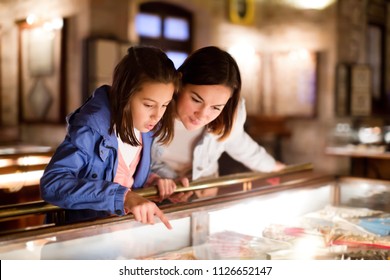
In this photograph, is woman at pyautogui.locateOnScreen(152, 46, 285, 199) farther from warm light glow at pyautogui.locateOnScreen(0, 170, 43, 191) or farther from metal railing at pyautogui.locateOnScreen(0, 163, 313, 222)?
warm light glow at pyautogui.locateOnScreen(0, 170, 43, 191)

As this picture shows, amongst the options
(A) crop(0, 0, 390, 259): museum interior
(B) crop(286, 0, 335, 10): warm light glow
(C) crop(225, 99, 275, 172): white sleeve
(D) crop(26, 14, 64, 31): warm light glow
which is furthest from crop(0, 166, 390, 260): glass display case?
(B) crop(286, 0, 335, 10): warm light glow

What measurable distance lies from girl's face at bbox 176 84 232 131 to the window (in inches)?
4.5

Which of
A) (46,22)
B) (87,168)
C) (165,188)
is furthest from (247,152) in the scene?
(46,22)

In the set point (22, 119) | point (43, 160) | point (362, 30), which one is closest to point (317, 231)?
point (43, 160)

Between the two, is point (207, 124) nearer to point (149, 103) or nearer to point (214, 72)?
point (214, 72)

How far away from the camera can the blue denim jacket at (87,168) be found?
53.9 inches

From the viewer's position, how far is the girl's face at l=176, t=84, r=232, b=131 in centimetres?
170

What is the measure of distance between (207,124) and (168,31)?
126 cm

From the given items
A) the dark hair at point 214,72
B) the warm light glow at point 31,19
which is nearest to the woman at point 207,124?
the dark hair at point 214,72

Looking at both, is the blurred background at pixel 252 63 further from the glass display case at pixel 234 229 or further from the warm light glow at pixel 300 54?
the glass display case at pixel 234 229

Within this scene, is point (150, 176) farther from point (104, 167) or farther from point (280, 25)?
point (280, 25)

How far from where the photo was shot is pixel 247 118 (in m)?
2.68

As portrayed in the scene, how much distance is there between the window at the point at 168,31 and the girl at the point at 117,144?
0.60 ft

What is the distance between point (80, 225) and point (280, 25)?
4.75 meters
